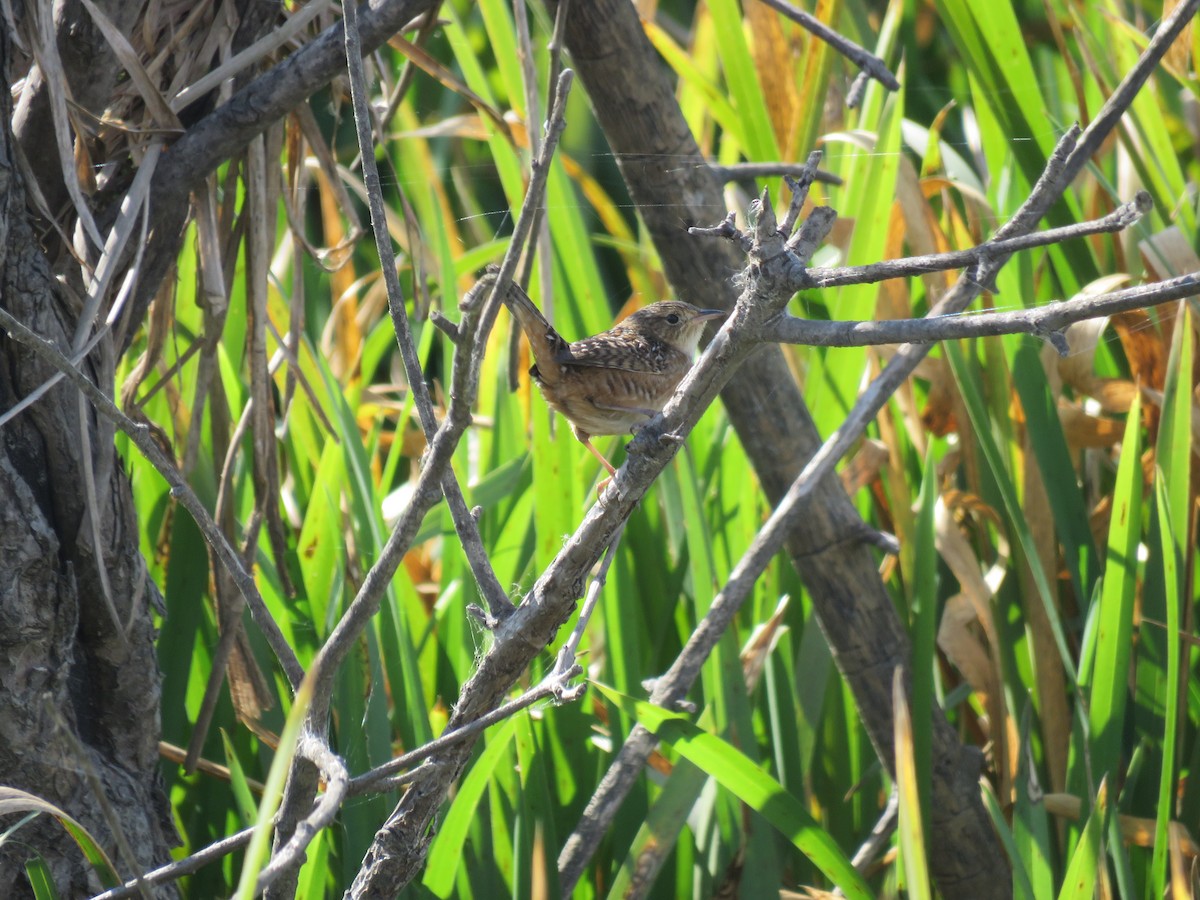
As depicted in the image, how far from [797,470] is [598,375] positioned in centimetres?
39

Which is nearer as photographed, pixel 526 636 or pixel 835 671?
pixel 526 636

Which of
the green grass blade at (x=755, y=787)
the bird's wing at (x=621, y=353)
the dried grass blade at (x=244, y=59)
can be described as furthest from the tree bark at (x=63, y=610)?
the bird's wing at (x=621, y=353)

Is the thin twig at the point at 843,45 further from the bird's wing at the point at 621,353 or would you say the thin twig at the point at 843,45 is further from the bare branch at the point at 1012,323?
the bare branch at the point at 1012,323

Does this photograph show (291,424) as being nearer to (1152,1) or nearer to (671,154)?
(671,154)

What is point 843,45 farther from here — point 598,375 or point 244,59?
point 244,59

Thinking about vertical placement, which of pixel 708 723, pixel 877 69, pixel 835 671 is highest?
pixel 877 69

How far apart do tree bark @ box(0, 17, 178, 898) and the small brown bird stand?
2.13 ft

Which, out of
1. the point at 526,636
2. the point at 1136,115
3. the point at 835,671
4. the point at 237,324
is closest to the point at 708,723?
the point at 835,671

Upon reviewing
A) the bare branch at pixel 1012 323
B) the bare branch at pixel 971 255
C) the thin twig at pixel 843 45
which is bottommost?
the bare branch at pixel 1012 323

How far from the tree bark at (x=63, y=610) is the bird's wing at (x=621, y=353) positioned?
83 centimetres

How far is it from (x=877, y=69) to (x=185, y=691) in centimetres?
149

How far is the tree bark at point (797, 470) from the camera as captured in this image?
1.84 m

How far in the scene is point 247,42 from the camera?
1.58 metres

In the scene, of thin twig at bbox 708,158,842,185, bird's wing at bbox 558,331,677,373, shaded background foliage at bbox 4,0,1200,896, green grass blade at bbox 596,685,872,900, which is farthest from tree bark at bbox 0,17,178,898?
thin twig at bbox 708,158,842,185
